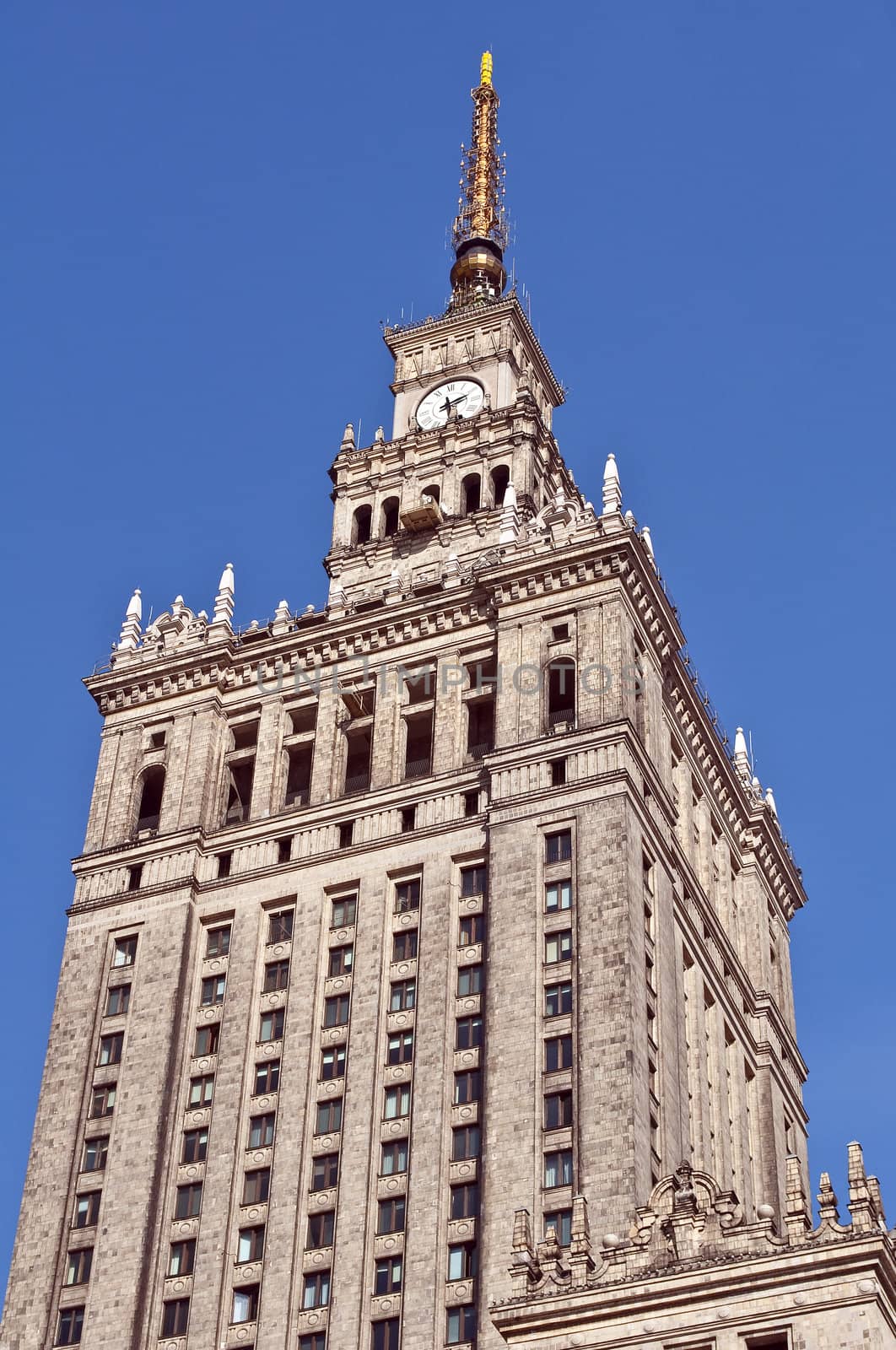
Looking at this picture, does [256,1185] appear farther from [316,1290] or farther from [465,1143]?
[465,1143]

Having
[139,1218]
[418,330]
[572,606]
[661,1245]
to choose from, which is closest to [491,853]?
[572,606]

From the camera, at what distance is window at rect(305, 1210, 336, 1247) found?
91188mm

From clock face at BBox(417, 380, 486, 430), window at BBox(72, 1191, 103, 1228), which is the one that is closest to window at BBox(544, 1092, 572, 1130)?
window at BBox(72, 1191, 103, 1228)

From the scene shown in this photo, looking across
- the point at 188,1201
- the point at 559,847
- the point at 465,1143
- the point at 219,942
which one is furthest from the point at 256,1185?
the point at 559,847

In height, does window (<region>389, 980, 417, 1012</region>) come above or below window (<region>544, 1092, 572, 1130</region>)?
above

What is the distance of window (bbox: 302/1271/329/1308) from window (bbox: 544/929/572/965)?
14.8m

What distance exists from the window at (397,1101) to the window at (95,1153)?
1224 centimetres

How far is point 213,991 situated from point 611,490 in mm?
29592

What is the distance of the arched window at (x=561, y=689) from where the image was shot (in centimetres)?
10375

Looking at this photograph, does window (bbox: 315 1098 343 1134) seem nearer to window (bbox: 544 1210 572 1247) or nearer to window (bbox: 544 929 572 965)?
window (bbox: 544 929 572 965)

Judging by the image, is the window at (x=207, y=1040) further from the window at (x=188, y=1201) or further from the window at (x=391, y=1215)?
the window at (x=391, y=1215)

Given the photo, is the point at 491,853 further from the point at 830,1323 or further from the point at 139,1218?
the point at 830,1323

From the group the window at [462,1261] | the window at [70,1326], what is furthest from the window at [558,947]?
the window at [70,1326]

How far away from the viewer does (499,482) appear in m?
126
